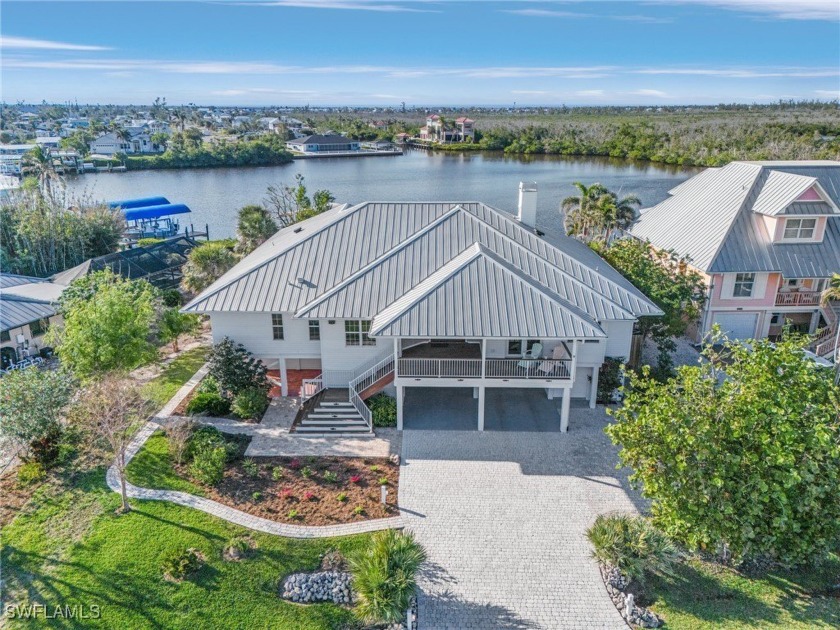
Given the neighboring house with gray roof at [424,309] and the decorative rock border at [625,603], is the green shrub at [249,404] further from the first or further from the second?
the decorative rock border at [625,603]

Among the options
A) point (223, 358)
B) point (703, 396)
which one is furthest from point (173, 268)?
point (703, 396)

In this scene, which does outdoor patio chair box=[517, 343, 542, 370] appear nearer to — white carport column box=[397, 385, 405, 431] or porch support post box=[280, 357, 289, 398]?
white carport column box=[397, 385, 405, 431]

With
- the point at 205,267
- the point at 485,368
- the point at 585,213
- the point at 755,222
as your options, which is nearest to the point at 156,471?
the point at 485,368

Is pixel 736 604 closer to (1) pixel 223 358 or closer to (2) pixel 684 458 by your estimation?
(2) pixel 684 458

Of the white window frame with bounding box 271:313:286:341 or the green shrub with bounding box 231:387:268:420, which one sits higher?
the white window frame with bounding box 271:313:286:341

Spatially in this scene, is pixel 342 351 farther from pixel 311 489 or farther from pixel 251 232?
pixel 251 232

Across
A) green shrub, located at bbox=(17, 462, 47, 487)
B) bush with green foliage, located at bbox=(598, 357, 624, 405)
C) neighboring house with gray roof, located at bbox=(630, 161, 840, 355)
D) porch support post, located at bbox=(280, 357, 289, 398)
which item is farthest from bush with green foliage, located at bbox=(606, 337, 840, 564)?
green shrub, located at bbox=(17, 462, 47, 487)

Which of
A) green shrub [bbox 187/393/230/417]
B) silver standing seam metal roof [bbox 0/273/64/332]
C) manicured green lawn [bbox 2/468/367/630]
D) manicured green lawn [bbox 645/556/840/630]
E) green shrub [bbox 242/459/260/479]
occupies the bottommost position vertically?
manicured green lawn [bbox 645/556/840/630]

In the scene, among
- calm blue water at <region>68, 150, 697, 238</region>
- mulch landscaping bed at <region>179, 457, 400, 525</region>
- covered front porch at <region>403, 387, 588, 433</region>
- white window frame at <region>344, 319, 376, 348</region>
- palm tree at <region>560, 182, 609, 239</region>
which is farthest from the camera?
calm blue water at <region>68, 150, 697, 238</region>

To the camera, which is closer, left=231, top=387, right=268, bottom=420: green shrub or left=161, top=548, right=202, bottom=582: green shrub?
left=161, top=548, right=202, bottom=582: green shrub
